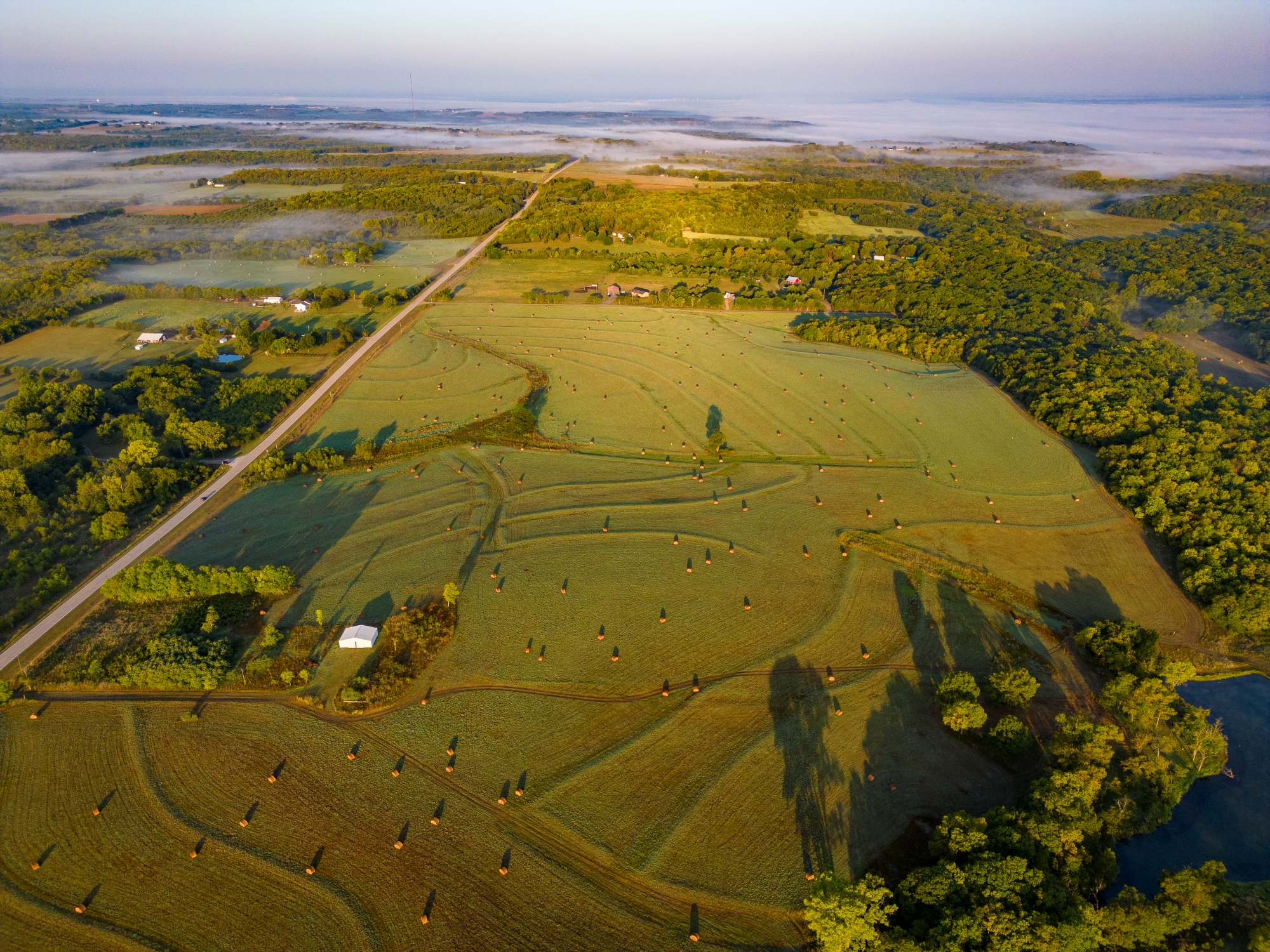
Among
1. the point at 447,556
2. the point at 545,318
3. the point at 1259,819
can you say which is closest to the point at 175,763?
the point at 447,556

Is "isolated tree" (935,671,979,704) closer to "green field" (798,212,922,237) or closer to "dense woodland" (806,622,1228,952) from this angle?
"dense woodland" (806,622,1228,952)

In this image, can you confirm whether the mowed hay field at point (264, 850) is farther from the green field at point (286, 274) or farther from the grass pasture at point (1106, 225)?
the grass pasture at point (1106, 225)

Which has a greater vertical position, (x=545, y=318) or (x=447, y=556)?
(x=545, y=318)

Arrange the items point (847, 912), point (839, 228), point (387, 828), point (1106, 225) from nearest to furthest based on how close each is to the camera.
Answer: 1. point (847, 912)
2. point (387, 828)
3. point (839, 228)
4. point (1106, 225)

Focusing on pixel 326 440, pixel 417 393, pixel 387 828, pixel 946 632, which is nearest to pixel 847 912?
pixel 387 828

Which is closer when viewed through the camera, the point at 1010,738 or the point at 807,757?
the point at 1010,738

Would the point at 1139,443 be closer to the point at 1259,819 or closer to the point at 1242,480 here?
the point at 1242,480

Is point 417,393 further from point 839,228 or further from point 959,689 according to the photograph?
point 839,228
